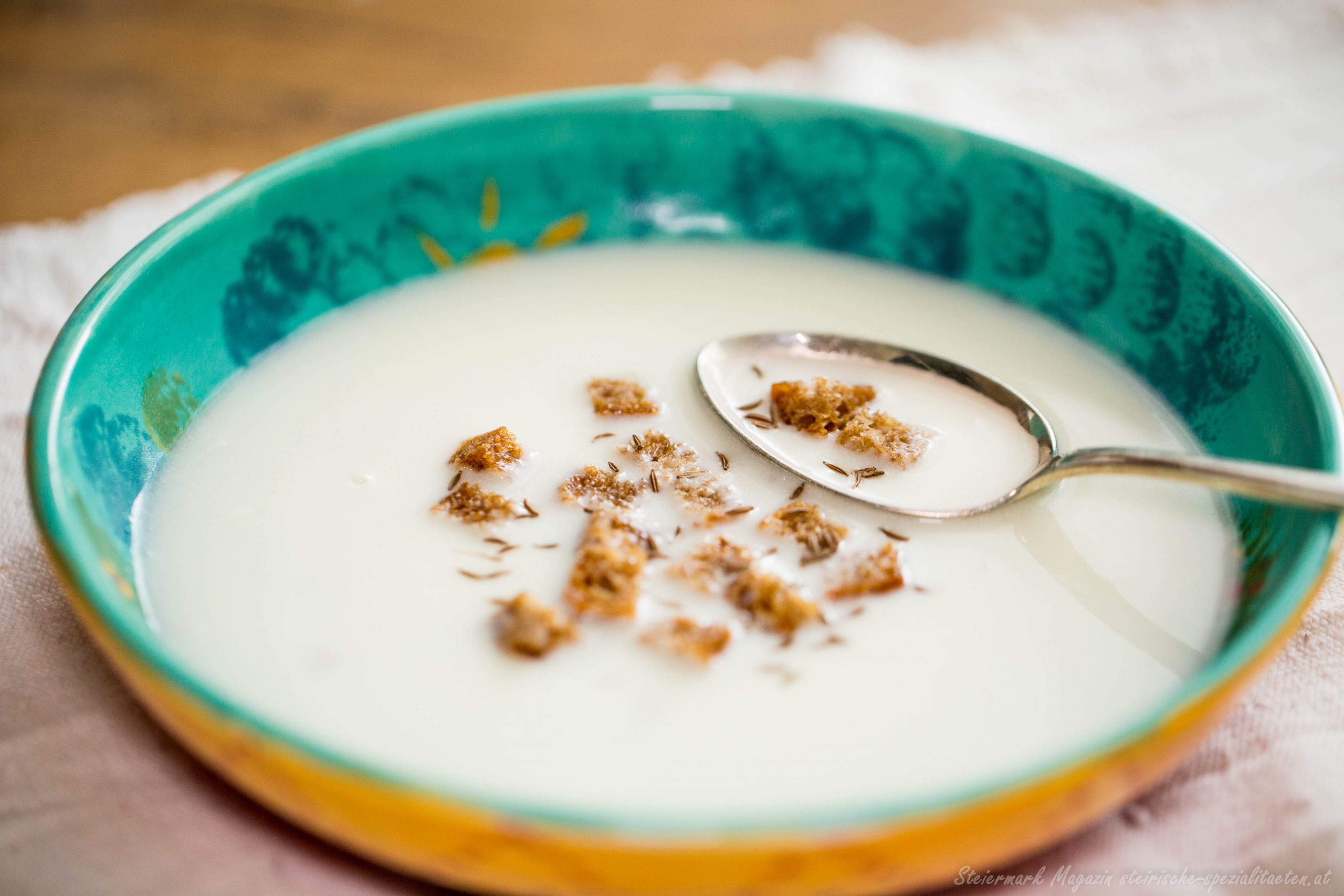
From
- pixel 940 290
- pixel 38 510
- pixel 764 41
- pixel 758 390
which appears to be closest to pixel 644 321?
pixel 758 390

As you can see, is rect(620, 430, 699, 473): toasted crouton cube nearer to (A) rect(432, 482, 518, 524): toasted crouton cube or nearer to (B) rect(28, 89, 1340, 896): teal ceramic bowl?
(A) rect(432, 482, 518, 524): toasted crouton cube

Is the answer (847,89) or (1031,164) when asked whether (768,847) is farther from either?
(847,89)

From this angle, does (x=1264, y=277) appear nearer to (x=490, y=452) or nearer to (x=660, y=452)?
(x=660, y=452)

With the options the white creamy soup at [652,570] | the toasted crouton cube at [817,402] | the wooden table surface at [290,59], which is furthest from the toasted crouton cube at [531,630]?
the wooden table surface at [290,59]

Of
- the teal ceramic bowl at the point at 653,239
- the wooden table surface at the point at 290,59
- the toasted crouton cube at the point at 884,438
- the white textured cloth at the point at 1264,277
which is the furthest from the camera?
the wooden table surface at the point at 290,59

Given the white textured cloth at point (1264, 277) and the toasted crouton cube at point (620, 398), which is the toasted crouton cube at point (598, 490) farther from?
the white textured cloth at point (1264, 277)

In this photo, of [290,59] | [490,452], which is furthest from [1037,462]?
[290,59]


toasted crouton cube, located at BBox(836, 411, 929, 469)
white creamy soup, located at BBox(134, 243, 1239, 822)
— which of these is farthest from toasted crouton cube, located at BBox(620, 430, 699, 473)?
toasted crouton cube, located at BBox(836, 411, 929, 469)
